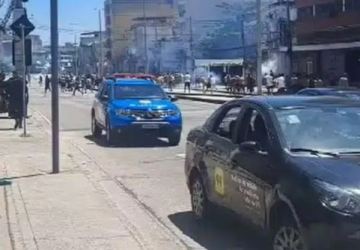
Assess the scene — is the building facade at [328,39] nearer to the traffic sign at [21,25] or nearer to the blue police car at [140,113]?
the blue police car at [140,113]

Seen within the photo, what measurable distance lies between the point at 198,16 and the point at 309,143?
138997 mm

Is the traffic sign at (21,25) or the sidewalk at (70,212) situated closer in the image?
the sidewalk at (70,212)

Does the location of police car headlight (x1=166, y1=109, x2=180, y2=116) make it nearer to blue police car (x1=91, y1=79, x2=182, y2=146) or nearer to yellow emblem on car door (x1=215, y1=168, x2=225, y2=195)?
blue police car (x1=91, y1=79, x2=182, y2=146)

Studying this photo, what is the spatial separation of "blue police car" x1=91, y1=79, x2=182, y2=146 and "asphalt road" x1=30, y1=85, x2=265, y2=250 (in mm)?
396

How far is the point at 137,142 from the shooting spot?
65.9 feet

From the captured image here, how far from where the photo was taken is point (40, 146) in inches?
738

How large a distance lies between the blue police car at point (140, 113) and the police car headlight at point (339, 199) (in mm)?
13294

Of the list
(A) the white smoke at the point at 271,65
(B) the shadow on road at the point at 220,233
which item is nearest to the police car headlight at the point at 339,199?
(B) the shadow on road at the point at 220,233

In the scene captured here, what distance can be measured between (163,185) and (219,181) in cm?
422

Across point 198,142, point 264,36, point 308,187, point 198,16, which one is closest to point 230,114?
point 198,142

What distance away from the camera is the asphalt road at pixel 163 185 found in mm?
8281

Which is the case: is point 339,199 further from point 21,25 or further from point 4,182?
point 21,25

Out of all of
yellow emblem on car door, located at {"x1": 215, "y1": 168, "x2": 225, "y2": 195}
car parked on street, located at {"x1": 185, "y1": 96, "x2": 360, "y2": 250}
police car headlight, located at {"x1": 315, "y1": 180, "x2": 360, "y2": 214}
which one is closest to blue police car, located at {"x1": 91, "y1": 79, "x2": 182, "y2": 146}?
Answer: car parked on street, located at {"x1": 185, "y1": 96, "x2": 360, "y2": 250}

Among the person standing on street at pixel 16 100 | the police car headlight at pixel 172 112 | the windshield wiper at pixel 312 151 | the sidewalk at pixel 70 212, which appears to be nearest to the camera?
the windshield wiper at pixel 312 151
